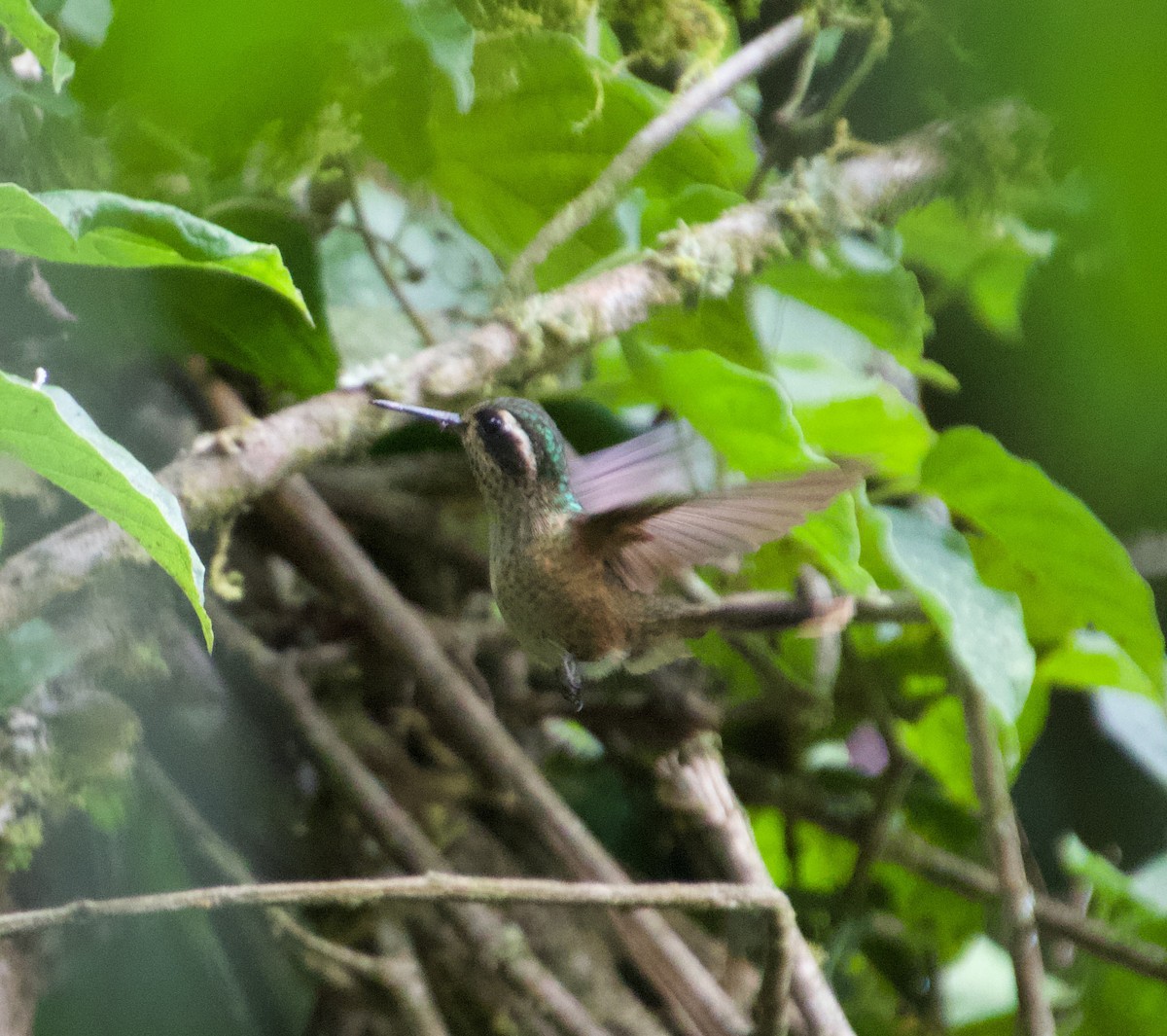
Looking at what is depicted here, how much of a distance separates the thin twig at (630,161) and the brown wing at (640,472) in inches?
8.3

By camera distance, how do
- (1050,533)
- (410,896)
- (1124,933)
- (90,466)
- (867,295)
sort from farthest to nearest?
(1124,933) → (867,295) → (1050,533) → (410,896) → (90,466)

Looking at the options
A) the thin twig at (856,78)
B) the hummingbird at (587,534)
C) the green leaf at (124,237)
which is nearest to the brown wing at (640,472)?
the hummingbird at (587,534)

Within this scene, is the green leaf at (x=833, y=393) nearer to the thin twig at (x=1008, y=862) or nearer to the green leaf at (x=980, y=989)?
the thin twig at (x=1008, y=862)

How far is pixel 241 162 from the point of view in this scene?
77 cm

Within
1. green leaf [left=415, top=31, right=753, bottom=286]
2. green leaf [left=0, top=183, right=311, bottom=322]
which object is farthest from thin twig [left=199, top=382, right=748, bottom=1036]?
green leaf [left=0, top=183, right=311, bottom=322]

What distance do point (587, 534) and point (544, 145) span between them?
0.41 metres

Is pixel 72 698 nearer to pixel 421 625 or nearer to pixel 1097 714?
pixel 421 625

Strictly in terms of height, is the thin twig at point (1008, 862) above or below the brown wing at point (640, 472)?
below

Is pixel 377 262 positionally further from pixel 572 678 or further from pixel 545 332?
pixel 572 678

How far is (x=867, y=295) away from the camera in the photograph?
955 millimetres

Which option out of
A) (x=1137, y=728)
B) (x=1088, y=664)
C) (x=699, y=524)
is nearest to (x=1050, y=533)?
(x=1088, y=664)

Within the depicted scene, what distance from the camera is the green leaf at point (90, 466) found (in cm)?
36

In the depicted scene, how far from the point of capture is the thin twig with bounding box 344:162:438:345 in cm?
85

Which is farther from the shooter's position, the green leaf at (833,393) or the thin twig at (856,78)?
the thin twig at (856,78)
